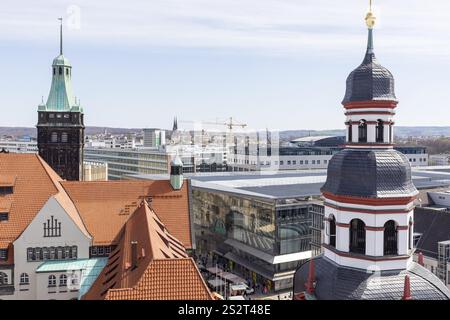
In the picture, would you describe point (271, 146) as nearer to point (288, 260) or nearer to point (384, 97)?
point (288, 260)

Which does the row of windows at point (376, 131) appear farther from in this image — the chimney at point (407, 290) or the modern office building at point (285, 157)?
the modern office building at point (285, 157)

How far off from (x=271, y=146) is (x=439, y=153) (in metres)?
71.4

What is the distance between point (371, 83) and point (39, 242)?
29.7 metres

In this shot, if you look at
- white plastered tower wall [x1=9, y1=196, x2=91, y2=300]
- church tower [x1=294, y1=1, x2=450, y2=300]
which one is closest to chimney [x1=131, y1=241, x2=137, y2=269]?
church tower [x1=294, y1=1, x2=450, y2=300]

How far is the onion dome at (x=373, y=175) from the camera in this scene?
1728cm

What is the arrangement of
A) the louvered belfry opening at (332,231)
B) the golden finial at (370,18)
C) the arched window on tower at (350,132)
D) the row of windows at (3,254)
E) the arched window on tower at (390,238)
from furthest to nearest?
the row of windows at (3,254), the louvered belfry opening at (332,231), the arched window on tower at (350,132), the golden finial at (370,18), the arched window on tower at (390,238)

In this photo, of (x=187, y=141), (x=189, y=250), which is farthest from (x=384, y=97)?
(x=187, y=141)

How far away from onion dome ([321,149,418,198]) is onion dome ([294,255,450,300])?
314 centimetres

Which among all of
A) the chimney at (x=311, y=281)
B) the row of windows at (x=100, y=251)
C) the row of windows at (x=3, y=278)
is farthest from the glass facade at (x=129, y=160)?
the chimney at (x=311, y=281)

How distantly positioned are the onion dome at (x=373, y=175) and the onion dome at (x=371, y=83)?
7.20ft

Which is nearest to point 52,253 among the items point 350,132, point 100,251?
point 100,251

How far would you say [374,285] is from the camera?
16891mm

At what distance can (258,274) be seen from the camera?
1823 inches

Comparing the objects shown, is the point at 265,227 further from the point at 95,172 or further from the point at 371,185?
the point at 95,172
